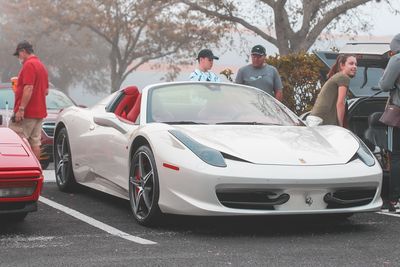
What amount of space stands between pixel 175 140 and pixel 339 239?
141 cm

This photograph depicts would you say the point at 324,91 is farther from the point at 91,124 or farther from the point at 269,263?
the point at 269,263

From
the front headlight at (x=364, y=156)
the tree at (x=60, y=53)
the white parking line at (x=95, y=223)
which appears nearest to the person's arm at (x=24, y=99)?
the white parking line at (x=95, y=223)

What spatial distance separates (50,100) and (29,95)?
4.33 meters

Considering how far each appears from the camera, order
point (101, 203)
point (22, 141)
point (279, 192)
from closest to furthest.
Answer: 1. point (279, 192)
2. point (22, 141)
3. point (101, 203)

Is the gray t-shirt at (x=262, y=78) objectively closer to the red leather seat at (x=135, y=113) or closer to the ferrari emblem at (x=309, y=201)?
the red leather seat at (x=135, y=113)

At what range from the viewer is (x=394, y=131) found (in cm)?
720

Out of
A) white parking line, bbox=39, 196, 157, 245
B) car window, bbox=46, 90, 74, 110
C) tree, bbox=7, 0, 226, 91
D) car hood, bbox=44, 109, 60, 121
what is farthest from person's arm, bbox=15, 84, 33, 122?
tree, bbox=7, 0, 226, 91

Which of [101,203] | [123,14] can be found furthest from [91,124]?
[123,14]

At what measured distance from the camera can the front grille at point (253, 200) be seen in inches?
227

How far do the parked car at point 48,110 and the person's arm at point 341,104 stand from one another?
5.57 m

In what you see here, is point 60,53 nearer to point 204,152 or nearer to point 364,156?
point 364,156

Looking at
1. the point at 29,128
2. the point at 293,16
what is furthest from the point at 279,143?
the point at 293,16

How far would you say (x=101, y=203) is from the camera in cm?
779

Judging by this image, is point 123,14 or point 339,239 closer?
point 339,239
